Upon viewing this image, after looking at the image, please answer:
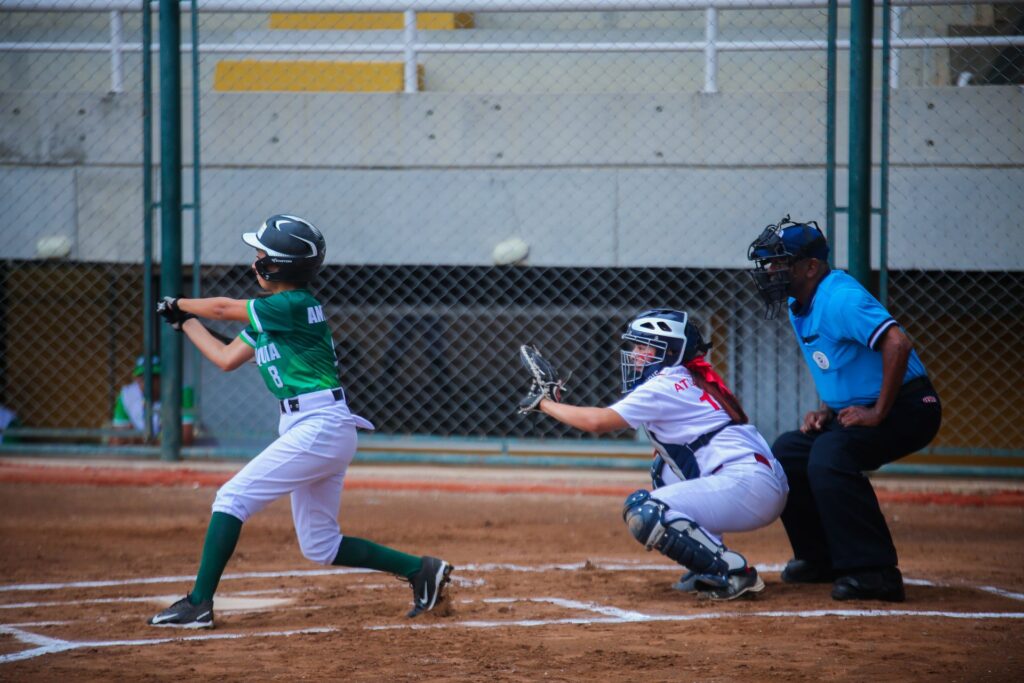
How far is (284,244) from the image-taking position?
5.03 meters

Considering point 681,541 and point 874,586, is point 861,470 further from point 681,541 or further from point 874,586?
point 681,541

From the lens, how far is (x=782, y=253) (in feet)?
18.2

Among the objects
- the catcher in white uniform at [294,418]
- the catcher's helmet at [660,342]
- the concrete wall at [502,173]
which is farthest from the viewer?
the concrete wall at [502,173]

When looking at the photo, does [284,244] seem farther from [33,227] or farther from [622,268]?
[33,227]

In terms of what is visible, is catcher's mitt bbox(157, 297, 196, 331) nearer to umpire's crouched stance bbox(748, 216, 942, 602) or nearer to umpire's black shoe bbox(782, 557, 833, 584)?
umpire's crouched stance bbox(748, 216, 942, 602)

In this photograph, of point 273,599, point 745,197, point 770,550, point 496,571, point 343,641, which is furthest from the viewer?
point 745,197

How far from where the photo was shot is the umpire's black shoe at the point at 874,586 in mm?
5266

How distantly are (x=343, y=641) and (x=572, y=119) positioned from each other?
662 centimetres

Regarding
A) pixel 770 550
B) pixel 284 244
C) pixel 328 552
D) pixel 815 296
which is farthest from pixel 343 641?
pixel 770 550

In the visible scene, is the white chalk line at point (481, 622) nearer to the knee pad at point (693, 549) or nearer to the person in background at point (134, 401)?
the knee pad at point (693, 549)

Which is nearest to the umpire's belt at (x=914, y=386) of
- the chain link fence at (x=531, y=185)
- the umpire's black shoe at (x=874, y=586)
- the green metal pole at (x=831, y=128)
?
the umpire's black shoe at (x=874, y=586)

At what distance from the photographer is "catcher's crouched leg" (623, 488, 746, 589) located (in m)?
5.16

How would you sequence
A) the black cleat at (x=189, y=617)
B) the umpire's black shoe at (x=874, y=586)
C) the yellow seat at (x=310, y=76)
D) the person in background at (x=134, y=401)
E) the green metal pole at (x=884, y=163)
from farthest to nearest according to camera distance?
the person in background at (x=134, y=401)
the yellow seat at (x=310, y=76)
the green metal pole at (x=884, y=163)
the umpire's black shoe at (x=874, y=586)
the black cleat at (x=189, y=617)

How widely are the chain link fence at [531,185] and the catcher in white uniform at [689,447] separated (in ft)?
14.2
